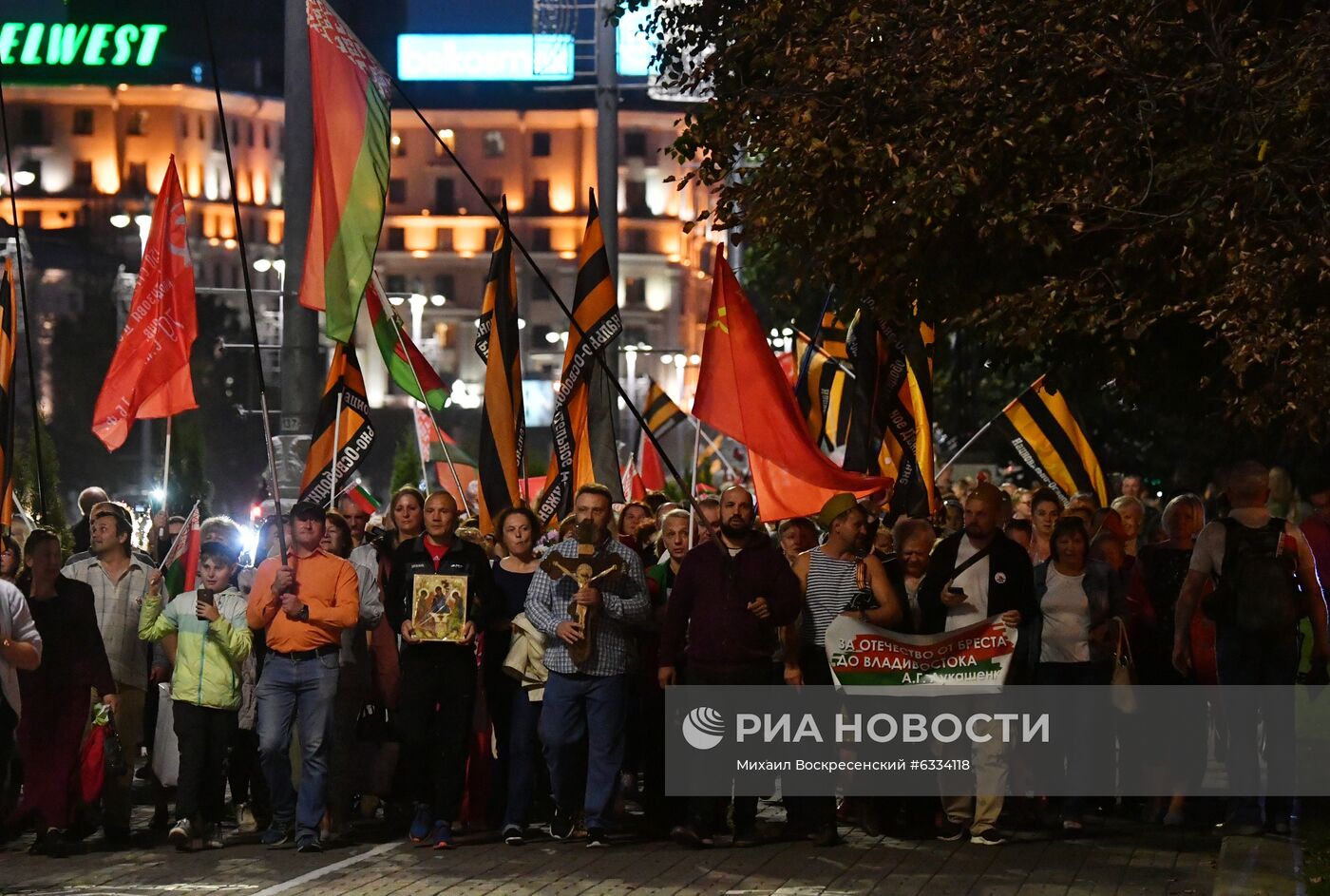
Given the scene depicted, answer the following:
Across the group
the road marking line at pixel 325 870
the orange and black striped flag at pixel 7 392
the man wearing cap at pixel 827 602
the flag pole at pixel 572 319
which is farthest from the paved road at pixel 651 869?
the orange and black striped flag at pixel 7 392

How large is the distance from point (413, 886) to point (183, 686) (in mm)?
2179

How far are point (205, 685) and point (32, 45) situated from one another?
149 feet

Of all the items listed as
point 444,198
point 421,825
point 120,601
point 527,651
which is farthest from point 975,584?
point 444,198

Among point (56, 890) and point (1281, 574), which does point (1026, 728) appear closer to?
point (1281, 574)

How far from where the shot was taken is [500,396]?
16.0 meters

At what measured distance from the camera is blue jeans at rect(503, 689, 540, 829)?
38.9ft

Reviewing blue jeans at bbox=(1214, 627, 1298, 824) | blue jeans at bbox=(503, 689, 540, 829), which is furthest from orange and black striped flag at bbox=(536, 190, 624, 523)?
blue jeans at bbox=(1214, 627, 1298, 824)

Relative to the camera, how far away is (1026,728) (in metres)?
12.0

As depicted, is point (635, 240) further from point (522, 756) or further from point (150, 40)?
point (522, 756)

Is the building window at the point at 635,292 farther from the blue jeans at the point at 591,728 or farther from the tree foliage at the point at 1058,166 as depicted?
the blue jeans at the point at 591,728

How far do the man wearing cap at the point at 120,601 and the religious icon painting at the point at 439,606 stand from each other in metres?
1.64

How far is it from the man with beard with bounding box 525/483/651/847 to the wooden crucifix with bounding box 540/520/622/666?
3 cm

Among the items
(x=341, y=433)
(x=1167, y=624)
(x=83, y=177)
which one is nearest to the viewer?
(x=1167, y=624)

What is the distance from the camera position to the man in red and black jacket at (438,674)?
1177cm
